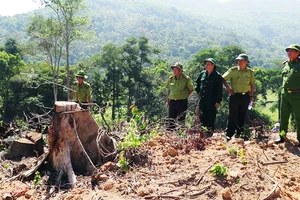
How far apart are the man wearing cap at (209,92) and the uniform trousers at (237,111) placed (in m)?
0.27

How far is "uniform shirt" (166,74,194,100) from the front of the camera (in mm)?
6746

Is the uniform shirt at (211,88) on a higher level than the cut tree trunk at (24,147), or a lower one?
higher

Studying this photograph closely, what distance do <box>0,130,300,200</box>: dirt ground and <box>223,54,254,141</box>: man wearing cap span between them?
1299mm

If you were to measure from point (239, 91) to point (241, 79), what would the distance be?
234mm

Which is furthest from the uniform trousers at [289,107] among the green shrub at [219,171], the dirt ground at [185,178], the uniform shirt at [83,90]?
the uniform shirt at [83,90]

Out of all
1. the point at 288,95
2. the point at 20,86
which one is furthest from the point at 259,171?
the point at 20,86

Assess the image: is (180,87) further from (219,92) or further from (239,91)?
(239,91)

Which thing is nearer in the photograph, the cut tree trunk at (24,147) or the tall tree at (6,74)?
the cut tree trunk at (24,147)

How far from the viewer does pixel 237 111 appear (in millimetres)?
6281

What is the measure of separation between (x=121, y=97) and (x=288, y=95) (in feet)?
107

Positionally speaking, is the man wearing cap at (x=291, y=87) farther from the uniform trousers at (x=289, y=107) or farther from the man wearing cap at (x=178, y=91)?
the man wearing cap at (x=178, y=91)

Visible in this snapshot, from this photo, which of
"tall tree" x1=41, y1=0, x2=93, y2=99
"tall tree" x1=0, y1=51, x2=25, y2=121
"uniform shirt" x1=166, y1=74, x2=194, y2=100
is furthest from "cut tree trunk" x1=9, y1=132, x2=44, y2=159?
"tall tree" x1=0, y1=51, x2=25, y2=121

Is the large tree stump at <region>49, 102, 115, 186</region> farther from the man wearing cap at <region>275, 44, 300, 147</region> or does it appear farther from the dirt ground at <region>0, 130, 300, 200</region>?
the man wearing cap at <region>275, 44, 300, 147</region>

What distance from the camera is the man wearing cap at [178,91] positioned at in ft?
22.0
